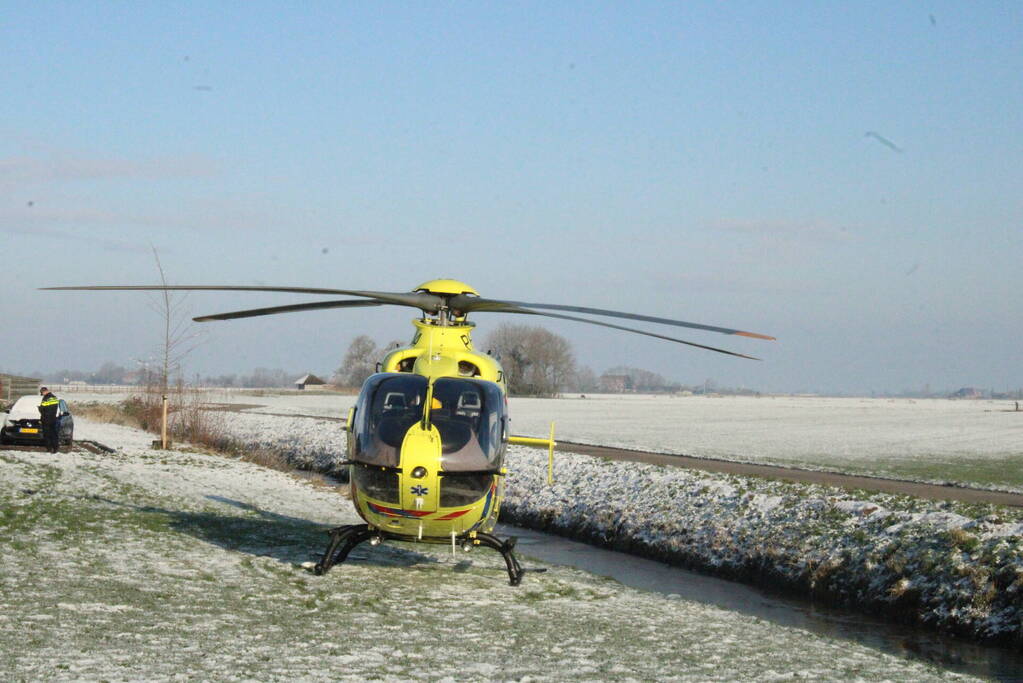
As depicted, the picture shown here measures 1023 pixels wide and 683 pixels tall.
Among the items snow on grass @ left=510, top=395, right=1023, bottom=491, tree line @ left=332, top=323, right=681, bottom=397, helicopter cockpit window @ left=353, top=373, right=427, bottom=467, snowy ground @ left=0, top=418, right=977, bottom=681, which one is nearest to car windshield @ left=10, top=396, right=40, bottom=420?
snowy ground @ left=0, top=418, right=977, bottom=681

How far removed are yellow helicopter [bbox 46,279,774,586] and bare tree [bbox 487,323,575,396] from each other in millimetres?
135714

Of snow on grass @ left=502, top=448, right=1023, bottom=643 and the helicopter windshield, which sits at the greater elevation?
the helicopter windshield

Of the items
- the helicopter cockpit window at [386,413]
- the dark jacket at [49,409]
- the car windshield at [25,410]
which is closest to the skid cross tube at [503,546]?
the helicopter cockpit window at [386,413]

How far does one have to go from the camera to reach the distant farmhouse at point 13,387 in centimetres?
6128

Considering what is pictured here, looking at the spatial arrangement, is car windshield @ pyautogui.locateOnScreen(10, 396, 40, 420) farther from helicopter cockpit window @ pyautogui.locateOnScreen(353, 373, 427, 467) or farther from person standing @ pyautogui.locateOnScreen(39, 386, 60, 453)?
helicopter cockpit window @ pyautogui.locateOnScreen(353, 373, 427, 467)

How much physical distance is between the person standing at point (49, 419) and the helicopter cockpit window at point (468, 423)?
1986 cm

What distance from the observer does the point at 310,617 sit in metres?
11.7

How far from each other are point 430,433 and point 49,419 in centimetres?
2024

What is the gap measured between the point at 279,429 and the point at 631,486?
2780 centimetres

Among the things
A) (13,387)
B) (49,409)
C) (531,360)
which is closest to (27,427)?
(49,409)

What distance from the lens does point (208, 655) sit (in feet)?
31.2

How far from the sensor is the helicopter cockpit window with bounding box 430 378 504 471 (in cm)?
1259

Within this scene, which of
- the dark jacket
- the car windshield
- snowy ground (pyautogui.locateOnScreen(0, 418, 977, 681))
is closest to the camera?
snowy ground (pyautogui.locateOnScreen(0, 418, 977, 681))

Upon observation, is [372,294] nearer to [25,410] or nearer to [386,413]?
[386,413]
